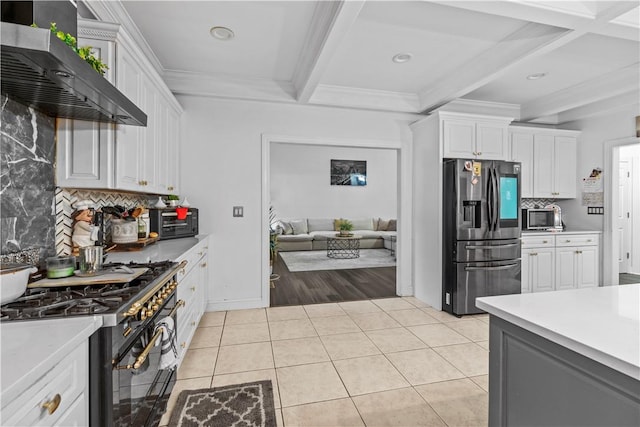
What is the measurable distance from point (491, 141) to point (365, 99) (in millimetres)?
1568

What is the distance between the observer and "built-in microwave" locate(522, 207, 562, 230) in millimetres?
4387

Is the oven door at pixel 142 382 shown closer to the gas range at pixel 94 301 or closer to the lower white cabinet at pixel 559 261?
the gas range at pixel 94 301

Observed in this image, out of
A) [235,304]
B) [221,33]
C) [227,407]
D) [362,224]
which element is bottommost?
[227,407]

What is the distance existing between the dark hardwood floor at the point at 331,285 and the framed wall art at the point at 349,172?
3.49 meters

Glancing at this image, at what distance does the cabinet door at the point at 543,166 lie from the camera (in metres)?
4.30

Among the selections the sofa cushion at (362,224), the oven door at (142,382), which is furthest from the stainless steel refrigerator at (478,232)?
the sofa cushion at (362,224)

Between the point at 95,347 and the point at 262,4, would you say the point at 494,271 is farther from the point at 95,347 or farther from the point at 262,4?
the point at 95,347

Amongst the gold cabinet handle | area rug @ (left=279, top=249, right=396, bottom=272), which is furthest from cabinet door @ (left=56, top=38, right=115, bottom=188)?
area rug @ (left=279, top=249, right=396, bottom=272)

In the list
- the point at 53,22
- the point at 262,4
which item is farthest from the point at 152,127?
the point at 262,4

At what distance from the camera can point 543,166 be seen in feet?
14.3

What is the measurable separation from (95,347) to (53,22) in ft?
4.89

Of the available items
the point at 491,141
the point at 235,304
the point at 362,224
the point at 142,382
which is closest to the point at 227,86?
the point at 235,304

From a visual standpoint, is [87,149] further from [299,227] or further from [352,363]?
[299,227]

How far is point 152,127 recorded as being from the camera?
8.35 feet
